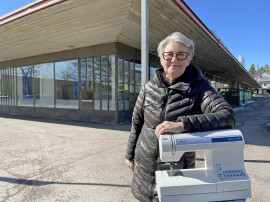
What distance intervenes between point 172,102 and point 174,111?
75 millimetres

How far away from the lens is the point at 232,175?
1.12 meters

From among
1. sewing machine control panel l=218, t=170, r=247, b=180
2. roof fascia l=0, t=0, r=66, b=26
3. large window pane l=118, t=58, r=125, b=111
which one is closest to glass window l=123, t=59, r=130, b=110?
large window pane l=118, t=58, r=125, b=111

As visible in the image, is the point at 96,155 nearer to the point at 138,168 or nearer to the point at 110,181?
the point at 110,181

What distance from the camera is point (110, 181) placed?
3178 mm

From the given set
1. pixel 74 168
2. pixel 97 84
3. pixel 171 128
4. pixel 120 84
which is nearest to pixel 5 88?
pixel 97 84

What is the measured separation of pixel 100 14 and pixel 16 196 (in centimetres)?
497

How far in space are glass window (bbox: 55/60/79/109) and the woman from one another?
8.62 metres

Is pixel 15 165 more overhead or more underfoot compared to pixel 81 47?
more underfoot

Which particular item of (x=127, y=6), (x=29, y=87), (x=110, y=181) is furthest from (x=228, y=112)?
(x=29, y=87)

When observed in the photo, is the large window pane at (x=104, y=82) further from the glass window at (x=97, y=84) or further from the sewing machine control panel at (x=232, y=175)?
the sewing machine control panel at (x=232, y=175)

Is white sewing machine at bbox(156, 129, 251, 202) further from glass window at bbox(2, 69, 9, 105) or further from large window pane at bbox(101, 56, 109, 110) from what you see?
glass window at bbox(2, 69, 9, 105)

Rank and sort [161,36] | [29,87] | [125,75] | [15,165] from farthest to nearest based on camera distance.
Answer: [29,87], [125,75], [161,36], [15,165]

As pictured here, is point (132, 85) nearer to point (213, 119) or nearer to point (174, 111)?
point (174, 111)

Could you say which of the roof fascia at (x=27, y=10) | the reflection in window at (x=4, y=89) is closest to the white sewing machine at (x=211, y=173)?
the roof fascia at (x=27, y=10)
